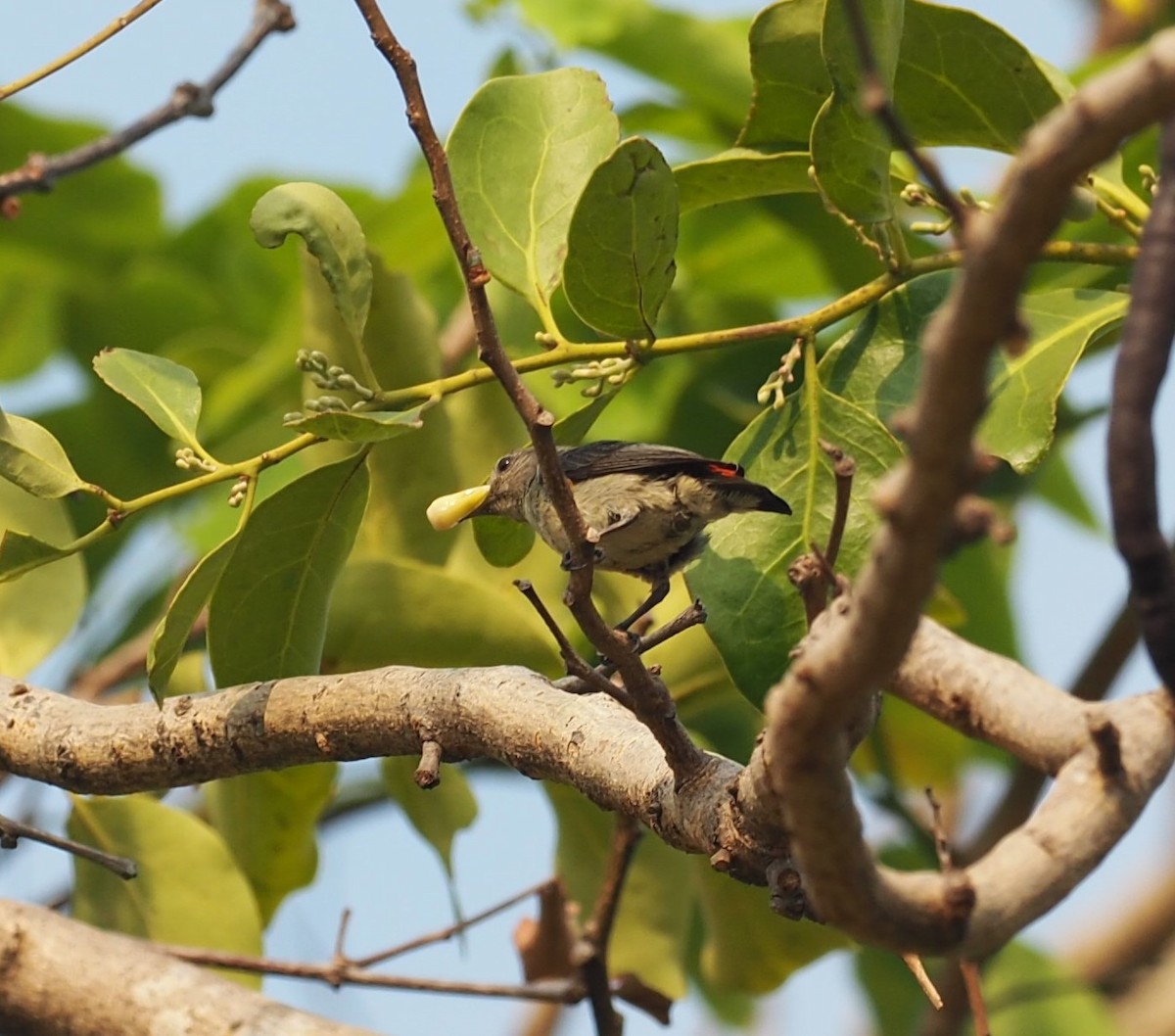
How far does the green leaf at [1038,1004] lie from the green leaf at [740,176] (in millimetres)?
2314

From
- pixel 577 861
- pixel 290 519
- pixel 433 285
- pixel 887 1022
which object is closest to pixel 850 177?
pixel 290 519

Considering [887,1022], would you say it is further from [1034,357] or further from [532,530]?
[1034,357]

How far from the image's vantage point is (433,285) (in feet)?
11.6

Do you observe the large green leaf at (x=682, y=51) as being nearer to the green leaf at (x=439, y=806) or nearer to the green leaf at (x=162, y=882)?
the green leaf at (x=439, y=806)

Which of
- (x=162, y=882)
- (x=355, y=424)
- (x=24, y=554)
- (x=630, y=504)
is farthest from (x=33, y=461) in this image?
(x=630, y=504)

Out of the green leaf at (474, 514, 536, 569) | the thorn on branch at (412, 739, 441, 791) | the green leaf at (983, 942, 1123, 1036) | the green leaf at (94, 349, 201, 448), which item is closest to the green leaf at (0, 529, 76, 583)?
the green leaf at (94, 349, 201, 448)

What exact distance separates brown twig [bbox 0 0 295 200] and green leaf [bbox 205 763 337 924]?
92 cm

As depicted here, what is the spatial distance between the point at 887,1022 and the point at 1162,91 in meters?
3.05

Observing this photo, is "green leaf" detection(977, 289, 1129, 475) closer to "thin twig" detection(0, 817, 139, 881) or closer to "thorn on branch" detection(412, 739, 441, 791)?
"thorn on branch" detection(412, 739, 441, 791)

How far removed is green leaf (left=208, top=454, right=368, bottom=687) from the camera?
1.82 meters

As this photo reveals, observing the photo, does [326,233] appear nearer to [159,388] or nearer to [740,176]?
[159,388]

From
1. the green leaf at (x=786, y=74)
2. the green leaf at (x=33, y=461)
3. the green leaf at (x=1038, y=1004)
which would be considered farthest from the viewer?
the green leaf at (x=1038, y=1004)

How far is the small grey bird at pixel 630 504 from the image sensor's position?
84.6 inches

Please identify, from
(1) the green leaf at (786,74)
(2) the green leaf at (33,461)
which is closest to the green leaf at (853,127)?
(1) the green leaf at (786,74)
